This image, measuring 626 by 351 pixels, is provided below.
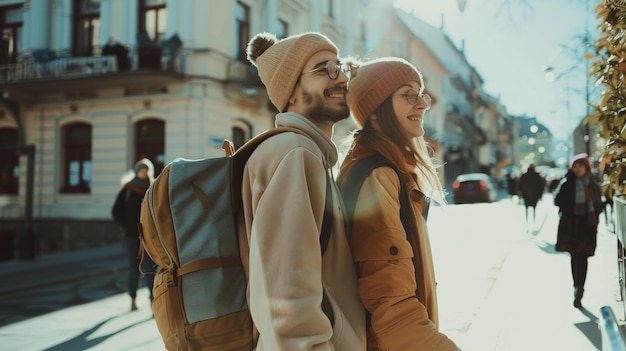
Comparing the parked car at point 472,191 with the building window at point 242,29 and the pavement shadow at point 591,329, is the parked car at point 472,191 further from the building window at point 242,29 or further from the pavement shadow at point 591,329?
the pavement shadow at point 591,329

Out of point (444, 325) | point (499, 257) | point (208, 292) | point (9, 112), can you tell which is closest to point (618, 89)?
point (444, 325)

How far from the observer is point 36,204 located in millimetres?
18812

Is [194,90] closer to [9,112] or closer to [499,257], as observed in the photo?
[9,112]

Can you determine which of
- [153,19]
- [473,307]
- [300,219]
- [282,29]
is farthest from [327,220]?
[282,29]

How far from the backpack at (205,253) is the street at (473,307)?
3626 mm

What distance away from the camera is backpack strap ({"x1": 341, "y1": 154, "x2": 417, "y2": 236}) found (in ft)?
6.45

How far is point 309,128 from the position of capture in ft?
6.07

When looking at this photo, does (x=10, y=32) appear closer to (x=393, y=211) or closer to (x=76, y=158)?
(x=76, y=158)

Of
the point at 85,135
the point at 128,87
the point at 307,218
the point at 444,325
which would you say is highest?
the point at 128,87

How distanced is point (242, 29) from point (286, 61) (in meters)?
18.1

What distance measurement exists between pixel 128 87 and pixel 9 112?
172 inches

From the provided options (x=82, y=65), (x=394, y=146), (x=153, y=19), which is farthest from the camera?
(x=153, y=19)

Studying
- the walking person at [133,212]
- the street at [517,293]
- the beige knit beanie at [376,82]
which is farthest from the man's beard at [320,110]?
the walking person at [133,212]

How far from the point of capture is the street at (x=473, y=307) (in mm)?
5422
